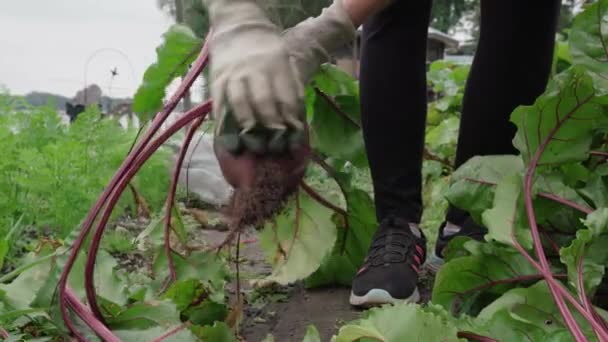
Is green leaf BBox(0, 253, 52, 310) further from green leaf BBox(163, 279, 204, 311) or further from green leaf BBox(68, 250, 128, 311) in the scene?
green leaf BBox(163, 279, 204, 311)

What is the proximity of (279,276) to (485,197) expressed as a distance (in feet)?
1.64

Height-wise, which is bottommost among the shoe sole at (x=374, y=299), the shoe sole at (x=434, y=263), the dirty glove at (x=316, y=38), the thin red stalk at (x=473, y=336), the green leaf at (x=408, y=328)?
the shoe sole at (x=434, y=263)

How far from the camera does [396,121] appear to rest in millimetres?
1698

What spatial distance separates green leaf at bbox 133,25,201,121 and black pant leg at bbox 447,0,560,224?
2.17 feet

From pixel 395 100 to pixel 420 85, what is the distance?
0.08 m

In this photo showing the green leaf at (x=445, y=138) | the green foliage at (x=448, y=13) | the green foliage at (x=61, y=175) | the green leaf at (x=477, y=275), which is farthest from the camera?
the green foliage at (x=448, y=13)

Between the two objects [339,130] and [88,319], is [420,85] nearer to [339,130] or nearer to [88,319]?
[339,130]

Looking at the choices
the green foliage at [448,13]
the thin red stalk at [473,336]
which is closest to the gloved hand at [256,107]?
the thin red stalk at [473,336]

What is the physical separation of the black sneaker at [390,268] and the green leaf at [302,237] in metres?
0.11

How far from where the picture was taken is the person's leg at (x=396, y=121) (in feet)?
5.41

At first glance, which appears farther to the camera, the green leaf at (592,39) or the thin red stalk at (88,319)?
the green leaf at (592,39)

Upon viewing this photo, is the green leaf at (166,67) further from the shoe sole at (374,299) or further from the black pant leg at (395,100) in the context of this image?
the shoe sole at (374,299)

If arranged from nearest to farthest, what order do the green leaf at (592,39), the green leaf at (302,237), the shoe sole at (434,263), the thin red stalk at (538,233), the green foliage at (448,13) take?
the thin red stalk at (538,233) → the green leaf at (592,39) → the green leaf at (302,237) → the shoe sole at (434,263) → the green foliage at (448,13)

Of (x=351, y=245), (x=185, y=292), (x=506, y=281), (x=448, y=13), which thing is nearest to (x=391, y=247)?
(x=351, y=245)
